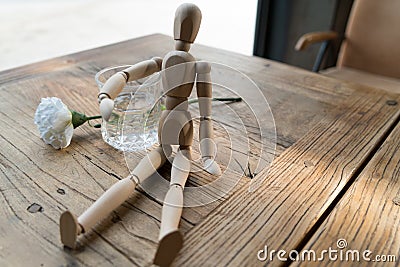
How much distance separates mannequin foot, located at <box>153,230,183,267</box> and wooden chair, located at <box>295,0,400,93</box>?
4.38ft

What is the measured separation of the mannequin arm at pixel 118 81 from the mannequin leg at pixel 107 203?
108mm

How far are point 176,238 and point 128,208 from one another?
133 millimetres

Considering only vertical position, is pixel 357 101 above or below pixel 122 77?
below

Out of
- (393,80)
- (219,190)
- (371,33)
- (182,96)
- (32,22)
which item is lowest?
(32,22)

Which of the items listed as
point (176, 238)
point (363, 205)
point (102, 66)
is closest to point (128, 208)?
point (176, 238)

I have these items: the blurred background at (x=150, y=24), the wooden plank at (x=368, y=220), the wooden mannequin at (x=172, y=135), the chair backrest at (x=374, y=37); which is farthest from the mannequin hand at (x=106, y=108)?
the chair backrest at (x=374, y=37)

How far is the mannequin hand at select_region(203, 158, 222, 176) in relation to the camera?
60 centimetres

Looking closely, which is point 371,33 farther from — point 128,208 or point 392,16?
point 128,208

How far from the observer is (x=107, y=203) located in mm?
482

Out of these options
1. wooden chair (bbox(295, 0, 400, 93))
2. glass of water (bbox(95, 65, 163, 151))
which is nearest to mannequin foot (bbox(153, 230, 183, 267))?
glass of water (bbox(95, 65, 163, 151))

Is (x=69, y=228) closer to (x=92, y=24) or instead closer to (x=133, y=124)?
(x=133, y=124)

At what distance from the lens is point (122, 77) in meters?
0.53

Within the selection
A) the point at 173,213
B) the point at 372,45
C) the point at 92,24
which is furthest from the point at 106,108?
the point at 92,24

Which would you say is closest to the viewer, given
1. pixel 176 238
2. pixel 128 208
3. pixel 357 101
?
pixel 176 238
